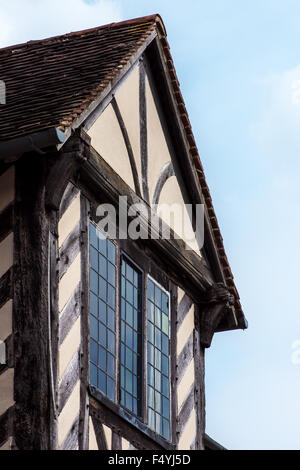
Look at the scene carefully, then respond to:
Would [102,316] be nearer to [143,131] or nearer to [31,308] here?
[31,308]

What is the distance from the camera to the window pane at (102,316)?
39.5 ft

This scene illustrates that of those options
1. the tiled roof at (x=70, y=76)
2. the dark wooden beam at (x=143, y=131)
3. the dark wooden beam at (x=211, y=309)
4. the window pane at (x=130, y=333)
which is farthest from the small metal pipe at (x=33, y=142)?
the dark wooden beam at (x=211, y=309)

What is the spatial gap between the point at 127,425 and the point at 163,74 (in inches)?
165

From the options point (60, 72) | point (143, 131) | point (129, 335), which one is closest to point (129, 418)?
point (129, 335)

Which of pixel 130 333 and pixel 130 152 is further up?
pixel 130 152

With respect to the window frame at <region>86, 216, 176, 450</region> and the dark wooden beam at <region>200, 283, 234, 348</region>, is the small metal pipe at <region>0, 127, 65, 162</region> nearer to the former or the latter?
the window frame at <region>86, 216, 176, 450</region>

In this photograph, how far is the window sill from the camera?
38.6ft

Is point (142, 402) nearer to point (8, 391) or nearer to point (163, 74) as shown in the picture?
point (8, 391)

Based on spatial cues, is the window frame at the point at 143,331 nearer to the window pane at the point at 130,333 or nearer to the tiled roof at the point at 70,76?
the window pane at the point at 130,333

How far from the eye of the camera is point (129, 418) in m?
12.2

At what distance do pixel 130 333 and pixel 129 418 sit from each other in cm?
94

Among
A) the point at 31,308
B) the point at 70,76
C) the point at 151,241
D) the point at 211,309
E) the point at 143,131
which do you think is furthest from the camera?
the point at 211,309

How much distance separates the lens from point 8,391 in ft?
36.2

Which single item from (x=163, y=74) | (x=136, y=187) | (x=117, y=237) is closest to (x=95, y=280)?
(x=117, y=237)
